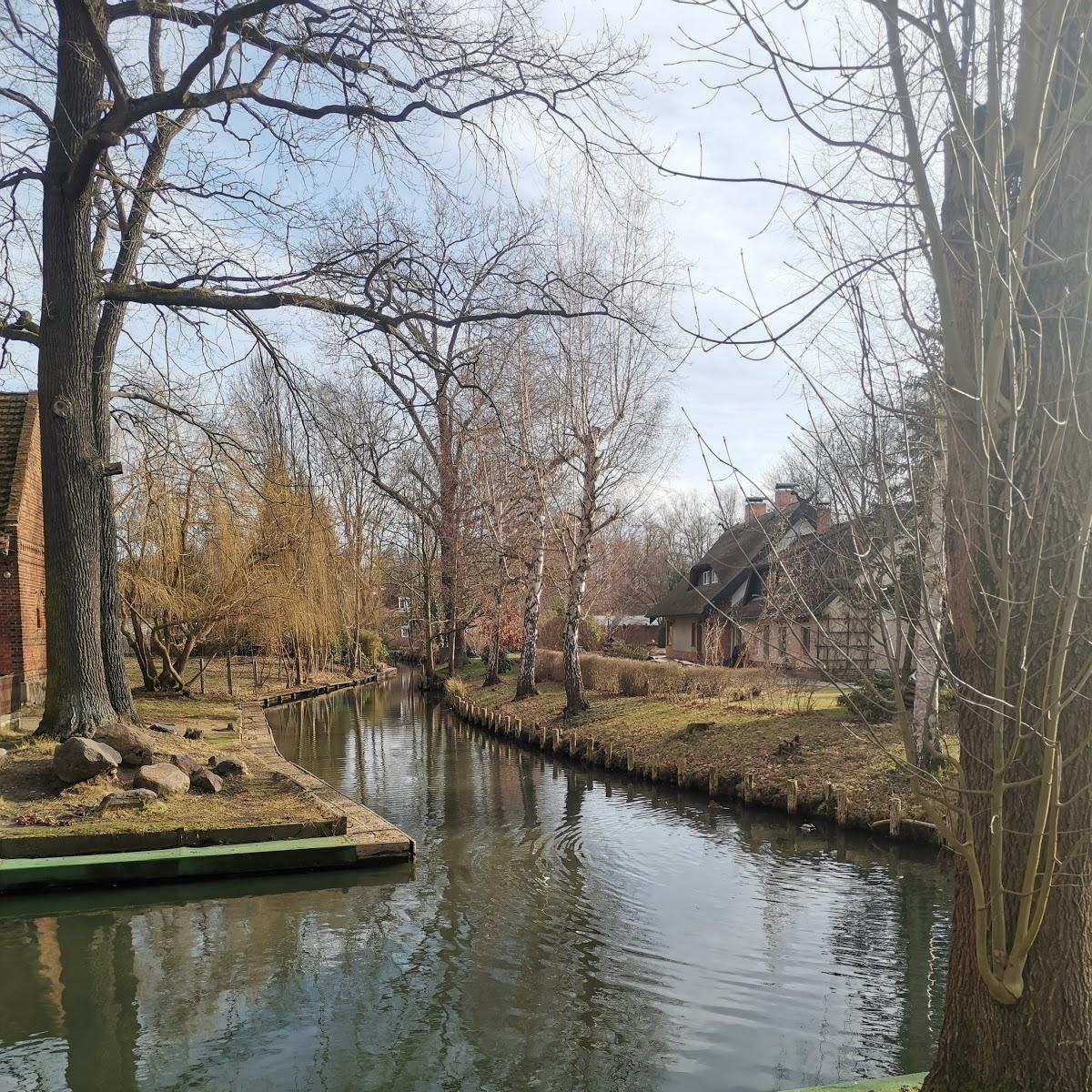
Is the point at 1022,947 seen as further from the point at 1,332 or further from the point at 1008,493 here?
the point at 1,332

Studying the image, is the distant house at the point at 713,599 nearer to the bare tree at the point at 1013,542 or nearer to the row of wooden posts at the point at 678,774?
the row of wooden posts at the point at 678,774

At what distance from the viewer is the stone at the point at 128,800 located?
32.2 ft

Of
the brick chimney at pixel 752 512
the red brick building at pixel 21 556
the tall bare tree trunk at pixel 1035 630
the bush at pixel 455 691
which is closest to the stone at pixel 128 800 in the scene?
the brick chimney at pixel 752 512

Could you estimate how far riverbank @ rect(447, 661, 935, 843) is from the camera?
1277 centimetres

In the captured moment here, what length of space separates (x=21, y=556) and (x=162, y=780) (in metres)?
9.62

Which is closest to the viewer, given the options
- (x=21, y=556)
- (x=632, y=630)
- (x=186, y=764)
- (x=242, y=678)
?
(x=186, y=764)

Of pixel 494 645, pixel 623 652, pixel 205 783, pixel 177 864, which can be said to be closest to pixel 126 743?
pixel 205 783

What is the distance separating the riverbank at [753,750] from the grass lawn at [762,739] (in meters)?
0.02

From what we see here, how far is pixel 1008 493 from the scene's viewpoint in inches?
107

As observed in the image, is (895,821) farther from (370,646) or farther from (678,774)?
(370,646)

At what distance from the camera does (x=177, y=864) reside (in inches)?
353

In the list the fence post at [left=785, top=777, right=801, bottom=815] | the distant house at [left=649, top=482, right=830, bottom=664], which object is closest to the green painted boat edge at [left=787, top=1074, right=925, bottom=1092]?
the fence post at [left=785, top=777, right=801, bottom=815]

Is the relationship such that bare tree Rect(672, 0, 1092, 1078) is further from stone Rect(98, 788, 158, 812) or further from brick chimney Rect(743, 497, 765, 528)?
stone Rect(98, 788, 158, 812)

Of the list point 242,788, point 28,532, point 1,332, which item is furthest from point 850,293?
point 28,532
